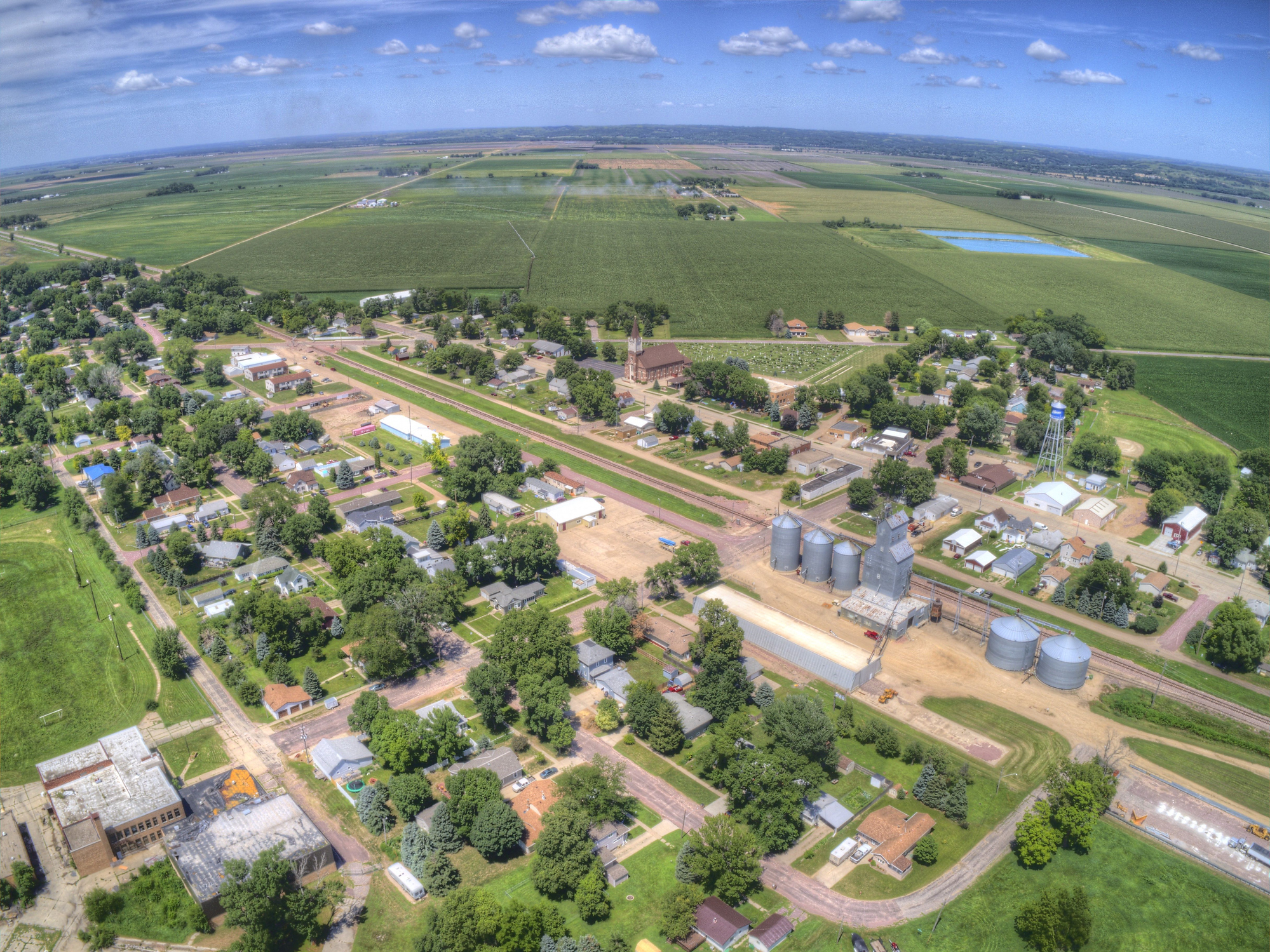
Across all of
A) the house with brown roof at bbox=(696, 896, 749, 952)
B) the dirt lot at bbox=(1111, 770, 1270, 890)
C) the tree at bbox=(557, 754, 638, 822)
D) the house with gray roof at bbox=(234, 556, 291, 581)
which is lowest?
the dirt lot at bbox=(1111, 770, 1270, 890)

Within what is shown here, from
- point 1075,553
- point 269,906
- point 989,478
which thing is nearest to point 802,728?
point 269,906

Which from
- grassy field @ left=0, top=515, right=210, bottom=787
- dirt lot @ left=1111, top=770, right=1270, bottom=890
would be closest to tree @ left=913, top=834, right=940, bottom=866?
dirt lot @ left=1111, top=770, right=1270, bottom=890

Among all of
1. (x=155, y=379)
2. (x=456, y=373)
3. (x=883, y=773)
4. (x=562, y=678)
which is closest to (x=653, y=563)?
(x=562, y=678)

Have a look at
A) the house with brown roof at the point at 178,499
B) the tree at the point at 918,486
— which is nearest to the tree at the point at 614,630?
the tree at the point at 918,486

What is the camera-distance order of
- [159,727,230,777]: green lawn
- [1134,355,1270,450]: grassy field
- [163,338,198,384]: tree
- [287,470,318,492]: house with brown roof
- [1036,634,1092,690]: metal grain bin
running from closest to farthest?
[159,727,230,777]: green lawn < [1036,634,1092,690]: metal grain bin < [287,470,318,492]: house with brown roof < [1134,355,1270,450]: grassy field < [163,338,198,384]: tree

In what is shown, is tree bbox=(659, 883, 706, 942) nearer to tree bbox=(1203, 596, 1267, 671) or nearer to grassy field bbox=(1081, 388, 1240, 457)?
tree bbox=(1203, 596, 1267, 671)
